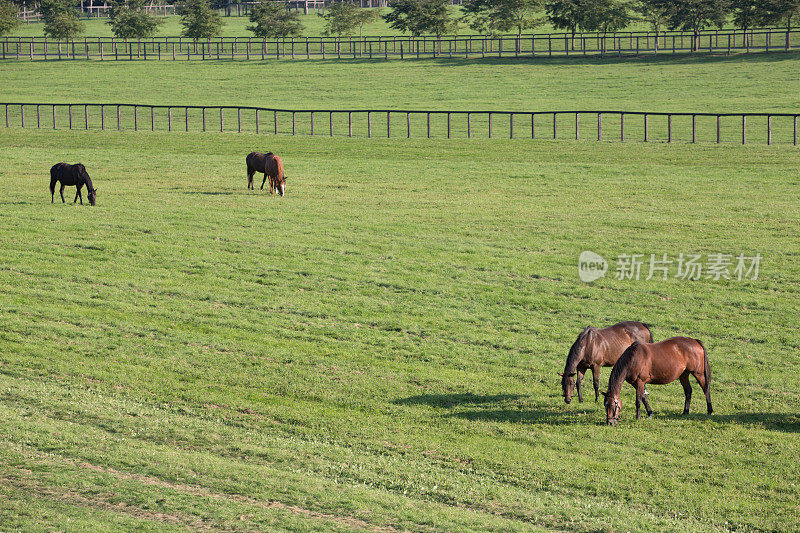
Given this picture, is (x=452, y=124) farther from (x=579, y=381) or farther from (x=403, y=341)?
(x=579, y=381)

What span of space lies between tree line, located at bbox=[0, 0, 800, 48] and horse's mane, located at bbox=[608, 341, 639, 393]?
80408 millimetres

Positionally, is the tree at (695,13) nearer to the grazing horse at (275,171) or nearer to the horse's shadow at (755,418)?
the grazing horse at (275,171)

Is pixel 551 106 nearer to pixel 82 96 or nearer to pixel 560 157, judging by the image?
pixel 560 157

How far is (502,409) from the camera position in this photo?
1357 cm

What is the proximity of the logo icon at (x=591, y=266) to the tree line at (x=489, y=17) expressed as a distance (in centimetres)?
7035

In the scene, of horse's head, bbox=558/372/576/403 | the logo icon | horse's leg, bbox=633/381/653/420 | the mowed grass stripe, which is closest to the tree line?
the mowed grass stripe

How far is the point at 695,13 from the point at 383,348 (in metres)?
79.5

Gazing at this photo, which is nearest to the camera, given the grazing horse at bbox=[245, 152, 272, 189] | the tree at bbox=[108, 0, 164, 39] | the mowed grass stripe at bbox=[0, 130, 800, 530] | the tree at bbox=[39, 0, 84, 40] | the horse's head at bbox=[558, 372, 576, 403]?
the mowed grass stripe at bbox=[0, 130, 800, 530]

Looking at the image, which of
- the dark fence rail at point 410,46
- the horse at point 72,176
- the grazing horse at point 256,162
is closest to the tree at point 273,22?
the dark fence rail at point 410,46

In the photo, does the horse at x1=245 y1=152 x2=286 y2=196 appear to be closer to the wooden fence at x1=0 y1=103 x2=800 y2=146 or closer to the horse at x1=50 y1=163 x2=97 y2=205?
the horse at x1=50 y1=163 x2=97 y2=205

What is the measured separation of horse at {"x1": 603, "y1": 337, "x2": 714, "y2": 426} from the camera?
12422 millimetres

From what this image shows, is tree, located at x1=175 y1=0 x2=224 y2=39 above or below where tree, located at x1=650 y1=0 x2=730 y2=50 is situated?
above

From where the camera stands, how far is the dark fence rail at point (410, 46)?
90.2 m

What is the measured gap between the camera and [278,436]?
41.3ft
